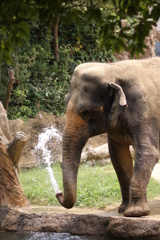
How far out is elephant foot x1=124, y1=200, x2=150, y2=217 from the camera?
736 centimetres

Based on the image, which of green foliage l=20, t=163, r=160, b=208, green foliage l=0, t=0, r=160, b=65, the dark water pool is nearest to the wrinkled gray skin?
the dark water pool

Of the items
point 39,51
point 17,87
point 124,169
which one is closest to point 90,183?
point 124,169

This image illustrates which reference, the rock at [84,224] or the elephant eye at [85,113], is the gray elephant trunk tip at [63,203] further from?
the elephant eye at [85,113]

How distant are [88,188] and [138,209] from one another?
3802 millimetres

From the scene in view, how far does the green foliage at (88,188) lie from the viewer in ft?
33.8

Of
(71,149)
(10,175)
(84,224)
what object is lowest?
(10,175)

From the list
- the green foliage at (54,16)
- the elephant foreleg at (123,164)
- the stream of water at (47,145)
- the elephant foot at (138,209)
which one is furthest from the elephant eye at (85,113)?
the stream of water at (47,145)

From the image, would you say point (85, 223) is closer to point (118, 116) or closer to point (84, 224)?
point (84, 224)

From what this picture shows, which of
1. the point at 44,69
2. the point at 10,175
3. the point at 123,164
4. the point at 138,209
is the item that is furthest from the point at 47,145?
the point at 138,209

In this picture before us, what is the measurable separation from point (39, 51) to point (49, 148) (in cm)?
327

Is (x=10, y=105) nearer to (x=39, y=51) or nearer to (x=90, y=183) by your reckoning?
(x=39, y=51)

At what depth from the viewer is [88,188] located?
1112 cm

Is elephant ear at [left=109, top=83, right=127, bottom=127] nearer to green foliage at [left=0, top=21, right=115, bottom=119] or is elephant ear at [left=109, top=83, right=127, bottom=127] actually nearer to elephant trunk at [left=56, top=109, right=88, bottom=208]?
elephant trunk at [left=56, top=109, right=88, bottom=208]

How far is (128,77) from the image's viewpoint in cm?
793
